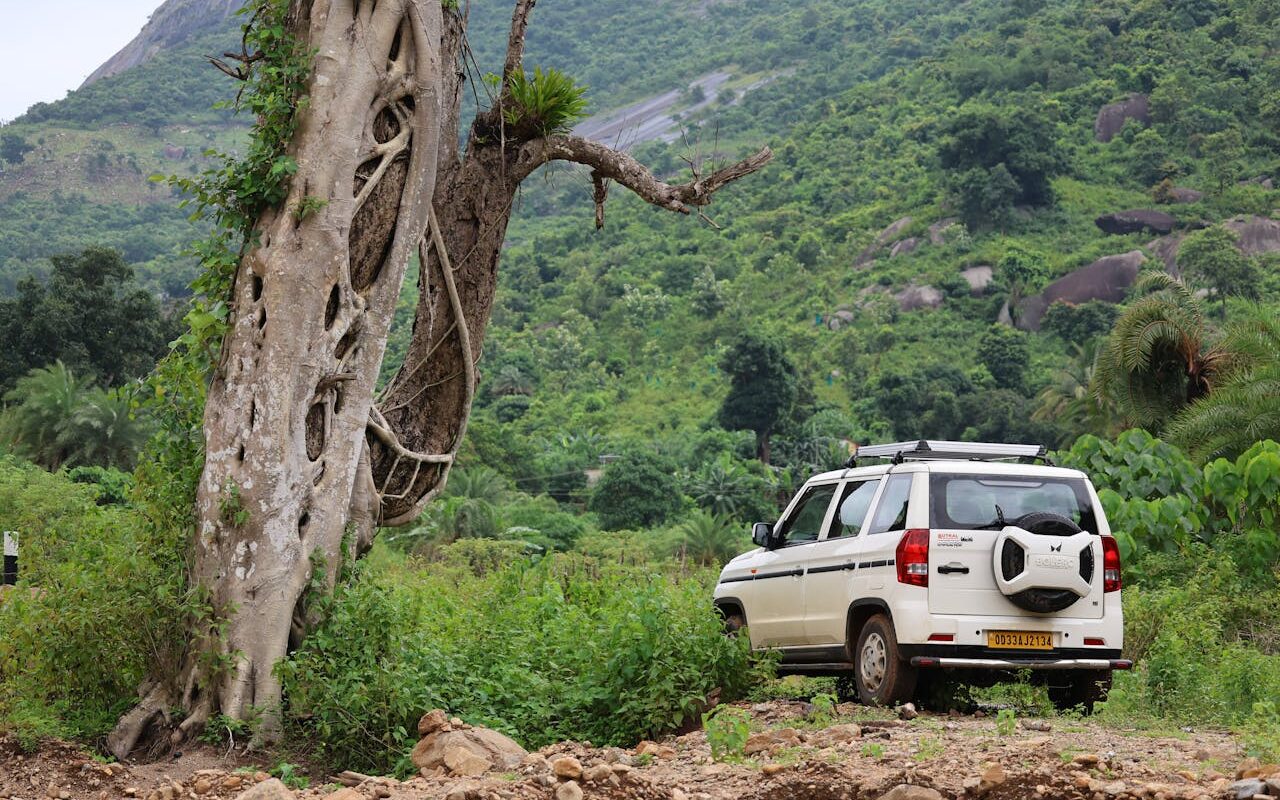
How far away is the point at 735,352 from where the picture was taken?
72.2 metres

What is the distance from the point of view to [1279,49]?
320 feet

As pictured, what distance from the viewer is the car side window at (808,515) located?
10.2 m

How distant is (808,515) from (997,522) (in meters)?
1.81

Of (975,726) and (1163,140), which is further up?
(1163,140)

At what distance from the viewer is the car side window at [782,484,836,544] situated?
33.4 ft

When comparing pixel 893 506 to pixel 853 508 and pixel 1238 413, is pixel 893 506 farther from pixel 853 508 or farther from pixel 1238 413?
pixel 1238 413

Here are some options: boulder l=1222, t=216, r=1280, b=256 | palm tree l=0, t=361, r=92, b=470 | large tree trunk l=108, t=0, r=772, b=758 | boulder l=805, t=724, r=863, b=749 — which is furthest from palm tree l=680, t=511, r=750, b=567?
boulder l=1222, t=216, r=1280, b=256

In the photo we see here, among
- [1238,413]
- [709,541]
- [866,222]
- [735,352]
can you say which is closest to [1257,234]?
[866,222]

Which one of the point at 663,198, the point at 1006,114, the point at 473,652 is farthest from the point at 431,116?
the point at 1006,114

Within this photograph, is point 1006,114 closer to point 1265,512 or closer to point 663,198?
point 1265,512

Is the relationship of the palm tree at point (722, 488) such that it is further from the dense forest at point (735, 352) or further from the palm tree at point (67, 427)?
the palm tree at point (67, 427)

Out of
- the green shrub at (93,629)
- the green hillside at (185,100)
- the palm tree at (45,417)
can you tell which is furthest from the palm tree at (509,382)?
the green shrub at (93,629)

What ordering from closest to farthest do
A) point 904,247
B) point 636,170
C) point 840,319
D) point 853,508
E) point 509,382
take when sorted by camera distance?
1. point 853,508
2. point 636,170
3. point 840,319
4. point 509,382
5. point 904,247

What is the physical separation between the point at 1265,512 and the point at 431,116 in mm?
11397
